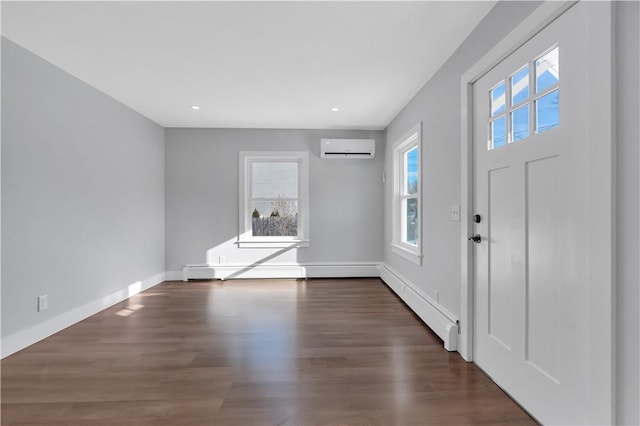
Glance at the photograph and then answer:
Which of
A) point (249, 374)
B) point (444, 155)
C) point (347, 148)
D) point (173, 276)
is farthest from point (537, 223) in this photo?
point (173, 276)

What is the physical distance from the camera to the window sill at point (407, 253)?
11.0ft

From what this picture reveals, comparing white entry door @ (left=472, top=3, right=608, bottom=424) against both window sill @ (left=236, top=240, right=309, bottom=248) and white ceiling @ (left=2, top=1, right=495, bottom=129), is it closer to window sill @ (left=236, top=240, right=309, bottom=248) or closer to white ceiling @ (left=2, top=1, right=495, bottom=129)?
white ceiling @ (left=2, top=1, right=495, bottom=129)

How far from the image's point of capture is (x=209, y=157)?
194 inches

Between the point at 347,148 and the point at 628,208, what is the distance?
13.1ft

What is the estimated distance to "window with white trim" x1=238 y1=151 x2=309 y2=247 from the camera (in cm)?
500

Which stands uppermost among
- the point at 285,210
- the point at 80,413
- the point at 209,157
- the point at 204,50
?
the point at 204,50

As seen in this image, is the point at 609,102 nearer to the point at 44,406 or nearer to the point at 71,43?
the point at 44,406

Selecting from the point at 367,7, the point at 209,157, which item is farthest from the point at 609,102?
the point at 209,157

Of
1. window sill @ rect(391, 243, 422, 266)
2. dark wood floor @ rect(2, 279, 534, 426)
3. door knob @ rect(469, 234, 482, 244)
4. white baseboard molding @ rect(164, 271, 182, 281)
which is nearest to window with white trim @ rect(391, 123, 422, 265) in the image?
window sill @ rect(391, 243, 422, 266)

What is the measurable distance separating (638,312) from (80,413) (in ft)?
8.75

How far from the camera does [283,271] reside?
499 centimetres

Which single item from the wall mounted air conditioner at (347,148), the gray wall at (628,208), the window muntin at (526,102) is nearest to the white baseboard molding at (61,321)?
the wall mounted air conditioner at (347,148)

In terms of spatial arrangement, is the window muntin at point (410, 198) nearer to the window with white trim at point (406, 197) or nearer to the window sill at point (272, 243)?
the window with white trim at point (406, 197)

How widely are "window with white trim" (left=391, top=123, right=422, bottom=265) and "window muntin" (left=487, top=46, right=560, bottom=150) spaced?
5.03 ft
